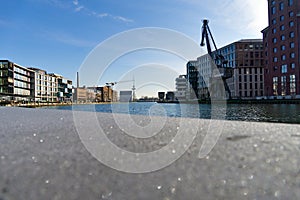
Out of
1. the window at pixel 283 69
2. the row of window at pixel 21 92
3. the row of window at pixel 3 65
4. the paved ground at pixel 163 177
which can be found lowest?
the paved ground at pixel 163 177

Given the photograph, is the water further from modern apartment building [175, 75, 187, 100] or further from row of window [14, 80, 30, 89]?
modern apartment building [175, 75, 187, 100]

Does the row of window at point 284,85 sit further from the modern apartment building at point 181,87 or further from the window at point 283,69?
the modern apartment building at point 181,87

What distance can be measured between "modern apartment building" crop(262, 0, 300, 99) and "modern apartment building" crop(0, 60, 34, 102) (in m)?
63.2

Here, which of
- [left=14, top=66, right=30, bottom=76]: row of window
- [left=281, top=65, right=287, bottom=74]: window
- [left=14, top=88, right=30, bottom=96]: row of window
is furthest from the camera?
[left=14, top=66, right=30, bottom=76]: row of window

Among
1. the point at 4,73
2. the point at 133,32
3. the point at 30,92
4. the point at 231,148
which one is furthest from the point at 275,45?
the point at 30,92

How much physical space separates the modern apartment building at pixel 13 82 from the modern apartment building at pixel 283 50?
63180 millimetres

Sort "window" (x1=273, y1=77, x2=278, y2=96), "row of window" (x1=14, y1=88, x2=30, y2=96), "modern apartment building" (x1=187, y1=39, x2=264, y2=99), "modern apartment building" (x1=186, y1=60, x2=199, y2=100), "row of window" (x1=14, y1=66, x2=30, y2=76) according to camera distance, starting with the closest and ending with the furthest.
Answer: "window" (x1=273, y1=77, x2=278, y2=96) < "row of window" (x1=14, y1=88, x2=30, y2=96) < "row of window" (x1=14, y1=66, x2=30, y2=76) < "modern apartment building" (x1=187, y1=39, x2=264, y2=99) < "modern apartment building" (x1=186, y1=60, x2=199, y2=100)

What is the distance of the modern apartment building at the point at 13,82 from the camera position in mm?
56625

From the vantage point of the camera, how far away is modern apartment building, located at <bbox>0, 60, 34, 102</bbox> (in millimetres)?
56625

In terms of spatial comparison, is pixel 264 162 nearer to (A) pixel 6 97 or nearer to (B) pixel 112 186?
(B) pixel 112 186

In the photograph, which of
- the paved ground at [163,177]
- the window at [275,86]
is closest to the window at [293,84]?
the window at [275,86]

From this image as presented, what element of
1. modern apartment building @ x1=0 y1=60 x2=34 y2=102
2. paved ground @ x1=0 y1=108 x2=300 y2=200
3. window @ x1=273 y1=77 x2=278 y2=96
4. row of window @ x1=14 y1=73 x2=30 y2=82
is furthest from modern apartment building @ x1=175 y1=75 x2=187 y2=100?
paved ground @ x1=0 y1=108 x2=300 y2=200

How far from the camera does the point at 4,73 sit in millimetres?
56844

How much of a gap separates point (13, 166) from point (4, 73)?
67869 millimetres
